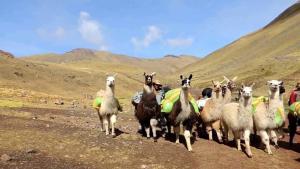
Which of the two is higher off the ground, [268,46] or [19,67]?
[268,46]

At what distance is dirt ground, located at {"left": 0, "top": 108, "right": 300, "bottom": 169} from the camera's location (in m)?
12.3

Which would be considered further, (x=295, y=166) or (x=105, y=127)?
(x=105, y=127)

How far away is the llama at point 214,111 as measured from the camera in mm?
16359

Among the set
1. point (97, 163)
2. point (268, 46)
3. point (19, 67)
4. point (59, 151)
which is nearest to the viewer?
point (97, 163)

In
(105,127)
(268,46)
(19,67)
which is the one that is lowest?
(105,127)

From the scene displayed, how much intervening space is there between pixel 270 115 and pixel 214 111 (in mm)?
2034

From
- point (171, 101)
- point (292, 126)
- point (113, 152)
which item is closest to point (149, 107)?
point (171, 101)

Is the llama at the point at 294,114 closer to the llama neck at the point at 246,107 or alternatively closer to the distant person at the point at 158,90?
the llama neck at the point at 246,107

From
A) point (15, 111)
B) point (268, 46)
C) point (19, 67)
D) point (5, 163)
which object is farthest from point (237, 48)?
point (5, 163)

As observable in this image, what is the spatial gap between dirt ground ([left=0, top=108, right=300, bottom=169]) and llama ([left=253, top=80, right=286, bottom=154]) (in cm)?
56

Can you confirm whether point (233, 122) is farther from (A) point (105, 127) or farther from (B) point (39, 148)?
(B) point (39, 148)

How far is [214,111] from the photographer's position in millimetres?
16359

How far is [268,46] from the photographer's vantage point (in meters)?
122

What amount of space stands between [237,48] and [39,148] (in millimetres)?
141326
